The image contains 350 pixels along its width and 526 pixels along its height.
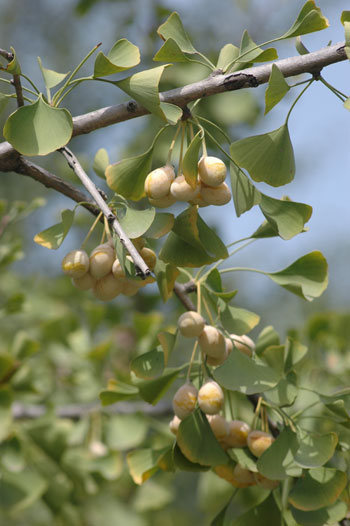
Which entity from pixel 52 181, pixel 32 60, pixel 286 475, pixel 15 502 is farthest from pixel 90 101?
pixel 286 475

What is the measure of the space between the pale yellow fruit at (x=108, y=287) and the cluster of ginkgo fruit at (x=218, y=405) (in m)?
0.09

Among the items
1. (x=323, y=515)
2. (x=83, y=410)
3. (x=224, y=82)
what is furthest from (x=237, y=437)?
(x=83, y=410)

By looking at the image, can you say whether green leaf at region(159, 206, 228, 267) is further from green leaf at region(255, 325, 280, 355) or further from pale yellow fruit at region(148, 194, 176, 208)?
green leaf at region(255, 325, 280, 355)

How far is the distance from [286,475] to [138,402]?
3.43ft

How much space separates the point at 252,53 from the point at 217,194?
0.57 feet

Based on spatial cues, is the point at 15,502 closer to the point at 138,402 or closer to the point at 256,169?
the point at 138,402

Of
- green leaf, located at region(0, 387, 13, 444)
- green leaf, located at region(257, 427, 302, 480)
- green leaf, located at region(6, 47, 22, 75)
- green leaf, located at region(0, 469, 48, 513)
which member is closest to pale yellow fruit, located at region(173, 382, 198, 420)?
green leaf, located at region(257, 427, 302, 480)

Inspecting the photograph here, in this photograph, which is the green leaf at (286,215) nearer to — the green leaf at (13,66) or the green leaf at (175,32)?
the green leaf at (175,32)

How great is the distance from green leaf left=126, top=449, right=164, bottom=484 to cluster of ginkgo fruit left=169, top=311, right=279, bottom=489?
0.08 m

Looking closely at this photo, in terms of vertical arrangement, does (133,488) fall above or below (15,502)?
below

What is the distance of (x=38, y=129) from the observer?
0.66 meters

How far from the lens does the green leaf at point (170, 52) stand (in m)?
0.67

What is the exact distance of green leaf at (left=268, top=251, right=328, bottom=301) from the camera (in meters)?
0.86

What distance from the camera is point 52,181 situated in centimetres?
79
